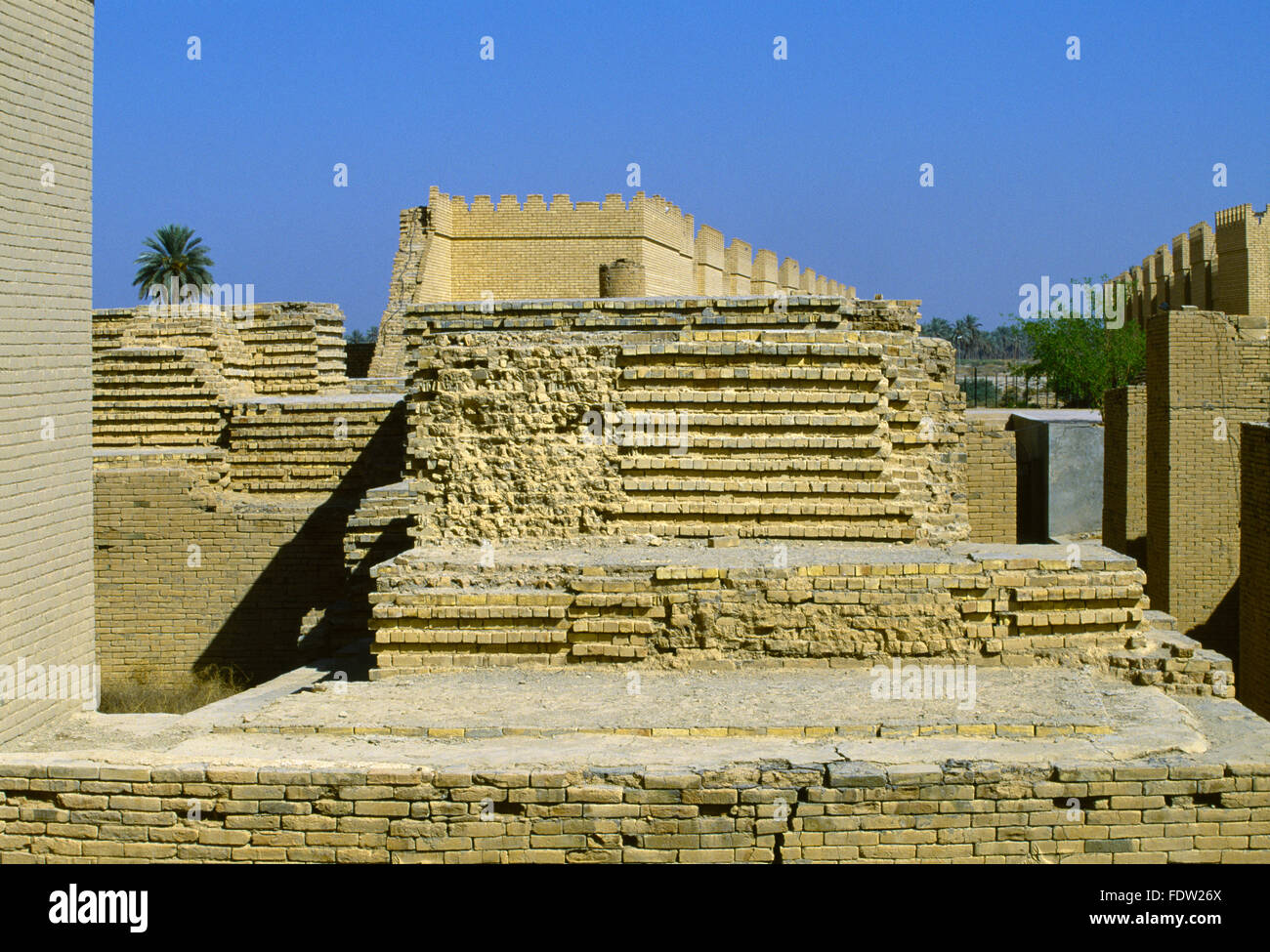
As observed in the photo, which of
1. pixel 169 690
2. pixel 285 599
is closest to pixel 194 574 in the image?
pixel 285 599

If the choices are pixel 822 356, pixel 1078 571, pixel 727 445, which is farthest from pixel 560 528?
pixel 1078 571

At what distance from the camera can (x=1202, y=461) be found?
14.4 meters

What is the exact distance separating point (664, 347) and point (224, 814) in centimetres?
450

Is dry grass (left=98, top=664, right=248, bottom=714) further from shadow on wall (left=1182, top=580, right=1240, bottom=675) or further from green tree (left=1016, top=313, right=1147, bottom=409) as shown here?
green tree (left=1016, top=313, right=1147, bottom=409)

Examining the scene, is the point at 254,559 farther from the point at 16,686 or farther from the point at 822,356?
the point at 822,356

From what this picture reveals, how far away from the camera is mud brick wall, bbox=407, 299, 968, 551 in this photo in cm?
861

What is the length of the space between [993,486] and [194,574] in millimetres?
8889

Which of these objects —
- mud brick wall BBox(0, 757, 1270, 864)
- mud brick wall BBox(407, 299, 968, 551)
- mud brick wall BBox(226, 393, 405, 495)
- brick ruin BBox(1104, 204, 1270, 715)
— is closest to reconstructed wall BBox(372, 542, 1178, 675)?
mud brick wall BBox(407, 299, 968, 551)

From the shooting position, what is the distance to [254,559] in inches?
522

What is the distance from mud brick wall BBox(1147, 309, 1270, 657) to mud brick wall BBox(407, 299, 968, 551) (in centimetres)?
687

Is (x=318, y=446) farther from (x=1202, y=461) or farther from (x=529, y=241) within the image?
(x=529, y=241)

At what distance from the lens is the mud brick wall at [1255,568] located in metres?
10.9

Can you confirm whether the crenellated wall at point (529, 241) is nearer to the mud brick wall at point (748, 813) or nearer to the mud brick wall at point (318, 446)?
the mud brick wall at point (318, 446)
